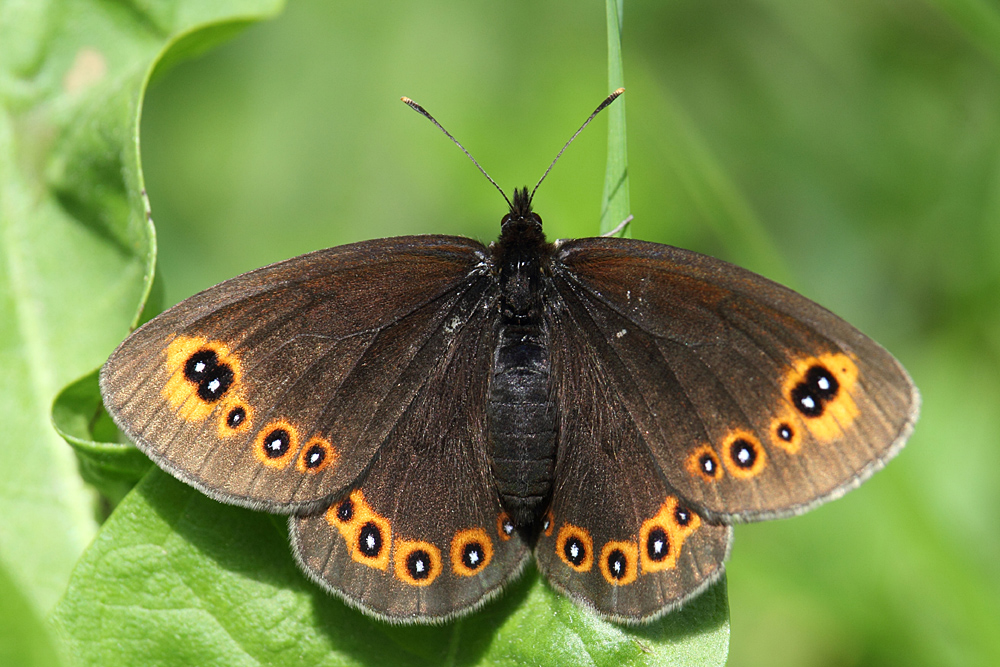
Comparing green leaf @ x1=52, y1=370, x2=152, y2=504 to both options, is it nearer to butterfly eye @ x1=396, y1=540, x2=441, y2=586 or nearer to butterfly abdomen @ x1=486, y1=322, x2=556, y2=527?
butterfly eye @ x1=396, y1=540, x2=441, y2=586

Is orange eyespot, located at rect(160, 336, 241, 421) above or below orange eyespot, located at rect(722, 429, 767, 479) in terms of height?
below

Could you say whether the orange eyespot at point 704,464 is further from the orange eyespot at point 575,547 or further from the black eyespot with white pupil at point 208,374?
the black eyespot with white pupil at point 208,374

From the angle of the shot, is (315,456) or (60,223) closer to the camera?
(315,456)

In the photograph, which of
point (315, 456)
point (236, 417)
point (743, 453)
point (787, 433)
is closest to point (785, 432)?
point (787, 433)

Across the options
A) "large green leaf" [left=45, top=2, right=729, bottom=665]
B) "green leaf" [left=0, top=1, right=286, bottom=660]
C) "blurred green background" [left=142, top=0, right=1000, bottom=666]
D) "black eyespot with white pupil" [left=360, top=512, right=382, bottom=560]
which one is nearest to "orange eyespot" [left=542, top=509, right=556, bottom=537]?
"large green leaf" [left=45, top=2, right=729, bottom=665]

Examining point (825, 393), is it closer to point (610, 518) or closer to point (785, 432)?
point (785, 432)
